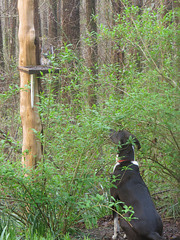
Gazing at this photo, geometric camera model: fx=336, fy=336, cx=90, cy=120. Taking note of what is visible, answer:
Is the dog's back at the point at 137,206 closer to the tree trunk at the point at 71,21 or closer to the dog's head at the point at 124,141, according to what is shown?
the dog's head at the point at 124,141

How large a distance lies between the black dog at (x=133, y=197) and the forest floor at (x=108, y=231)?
0.94ft

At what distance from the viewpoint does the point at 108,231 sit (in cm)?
539

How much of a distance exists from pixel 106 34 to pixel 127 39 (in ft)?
2.14

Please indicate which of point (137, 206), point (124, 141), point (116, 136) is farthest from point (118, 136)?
point (137, 206)

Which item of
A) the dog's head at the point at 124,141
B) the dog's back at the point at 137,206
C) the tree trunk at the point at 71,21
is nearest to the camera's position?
the dog's back at the point at 137,206

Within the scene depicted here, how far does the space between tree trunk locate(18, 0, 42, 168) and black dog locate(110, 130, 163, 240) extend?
1.42 meters

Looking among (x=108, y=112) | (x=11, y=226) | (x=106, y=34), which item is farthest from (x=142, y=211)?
(x=106, y=34)

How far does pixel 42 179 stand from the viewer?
436 cm

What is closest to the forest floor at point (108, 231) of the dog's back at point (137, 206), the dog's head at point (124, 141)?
the dog's back at point (137, 206)

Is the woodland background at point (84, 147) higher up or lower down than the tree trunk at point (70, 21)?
lower down

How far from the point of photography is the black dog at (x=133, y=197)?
4086 millimetres

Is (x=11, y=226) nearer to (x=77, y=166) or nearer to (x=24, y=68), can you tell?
(x=77, y=166)

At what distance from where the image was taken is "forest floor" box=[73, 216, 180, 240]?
506 cm

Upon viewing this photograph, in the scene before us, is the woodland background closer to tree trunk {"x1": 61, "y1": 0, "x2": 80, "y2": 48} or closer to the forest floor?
the forest floor
